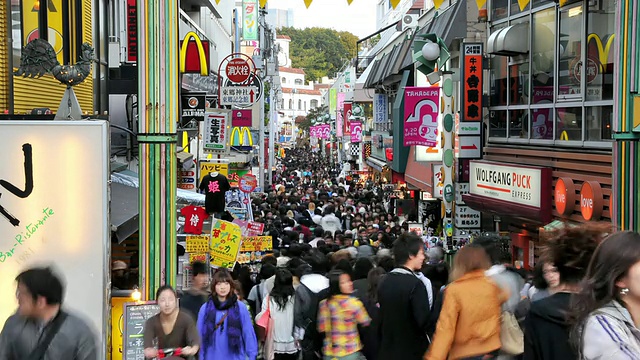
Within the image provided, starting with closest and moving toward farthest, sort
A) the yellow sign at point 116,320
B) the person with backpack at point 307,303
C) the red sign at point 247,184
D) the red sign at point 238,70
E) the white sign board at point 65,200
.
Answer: the white sign board at point 65,200
the person with backpack at point 307,303
the yellow sign at point 116,320
the red sign at point 247,184
the red sign at point 238,70

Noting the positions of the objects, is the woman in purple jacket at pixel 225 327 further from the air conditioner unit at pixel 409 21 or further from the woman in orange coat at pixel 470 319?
the air conditioner unit at pixel 409 21

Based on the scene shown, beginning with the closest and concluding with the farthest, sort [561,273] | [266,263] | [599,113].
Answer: [561,273], [266,263], [599,113]

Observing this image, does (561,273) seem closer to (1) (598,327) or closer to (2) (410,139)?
(1) (598,327)

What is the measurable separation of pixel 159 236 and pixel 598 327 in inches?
195

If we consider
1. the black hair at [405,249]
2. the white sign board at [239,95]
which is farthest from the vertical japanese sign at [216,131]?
the black hair at [405,249]

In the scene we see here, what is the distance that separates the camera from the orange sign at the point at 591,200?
42.2ft

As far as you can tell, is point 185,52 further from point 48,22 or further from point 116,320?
point 116,320

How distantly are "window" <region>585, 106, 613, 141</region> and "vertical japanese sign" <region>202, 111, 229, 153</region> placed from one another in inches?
420

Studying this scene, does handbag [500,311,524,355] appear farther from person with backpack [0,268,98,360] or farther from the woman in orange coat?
person with backpack [0,268,98,360]

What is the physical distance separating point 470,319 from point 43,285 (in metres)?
2.76

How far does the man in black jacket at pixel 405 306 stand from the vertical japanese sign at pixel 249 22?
207 ft

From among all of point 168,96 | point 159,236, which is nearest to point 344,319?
point 159,236

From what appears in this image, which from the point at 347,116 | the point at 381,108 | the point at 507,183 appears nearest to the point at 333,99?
the point at 347,116

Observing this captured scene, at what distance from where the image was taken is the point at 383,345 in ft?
23.0
